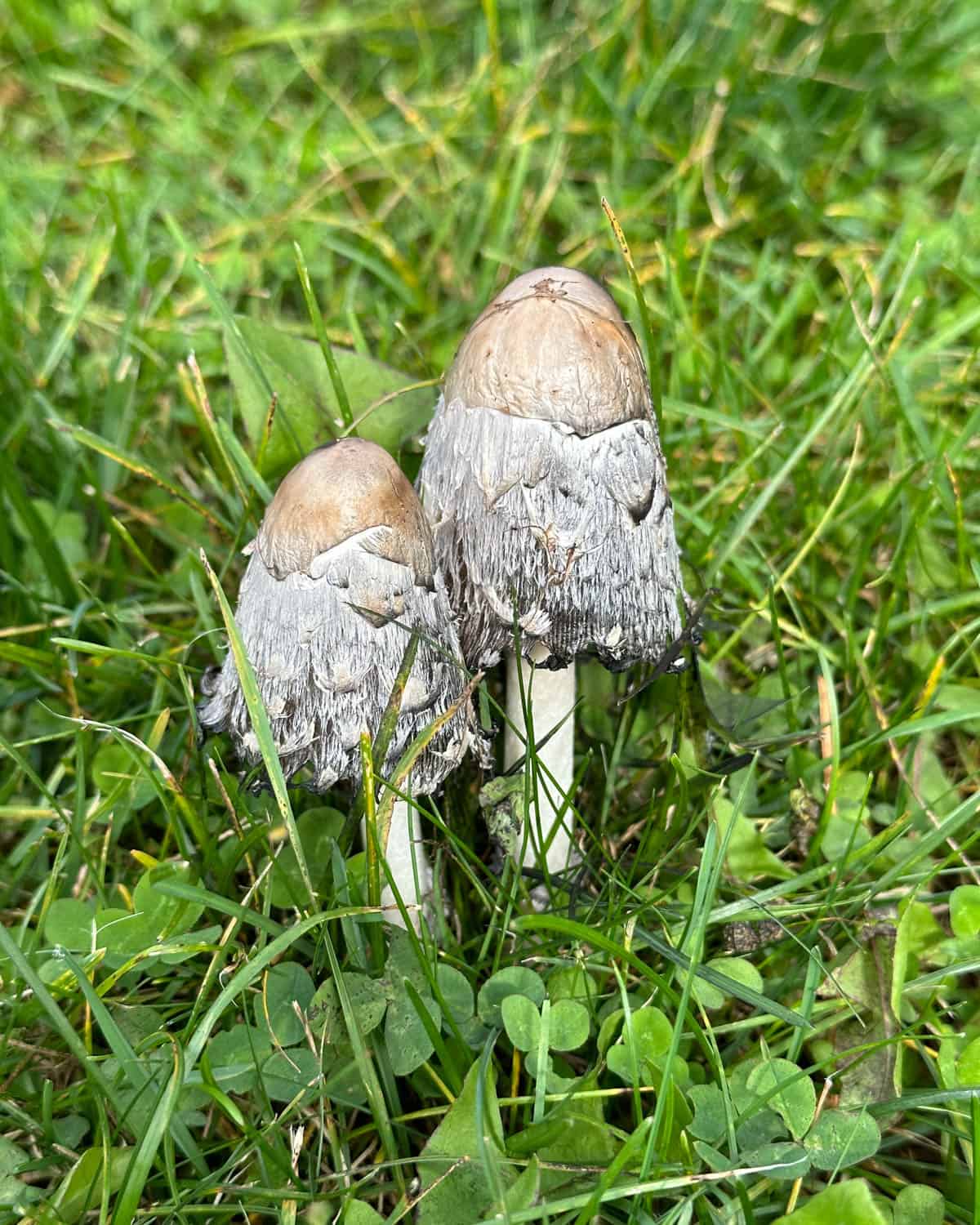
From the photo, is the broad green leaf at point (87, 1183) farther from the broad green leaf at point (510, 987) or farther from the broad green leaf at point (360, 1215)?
the broad green leaf at point (510, 987)

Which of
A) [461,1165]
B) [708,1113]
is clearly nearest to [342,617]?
[461,1165]

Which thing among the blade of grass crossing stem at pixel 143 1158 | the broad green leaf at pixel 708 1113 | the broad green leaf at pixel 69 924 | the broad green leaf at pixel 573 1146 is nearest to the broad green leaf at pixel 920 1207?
the broad green leaf at pixel 708 1113

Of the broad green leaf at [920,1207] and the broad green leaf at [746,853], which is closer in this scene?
the broad green leaf at [920,1207]

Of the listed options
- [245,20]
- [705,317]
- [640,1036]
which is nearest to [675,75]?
[705,317]

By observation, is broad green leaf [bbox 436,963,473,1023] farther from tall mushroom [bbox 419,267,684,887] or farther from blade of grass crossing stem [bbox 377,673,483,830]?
tall mushroom [bbox 419,267,684,887]

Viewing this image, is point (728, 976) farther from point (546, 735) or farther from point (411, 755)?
point (411, 755)

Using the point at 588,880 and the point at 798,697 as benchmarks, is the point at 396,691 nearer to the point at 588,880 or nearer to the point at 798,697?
the point at 588,880
